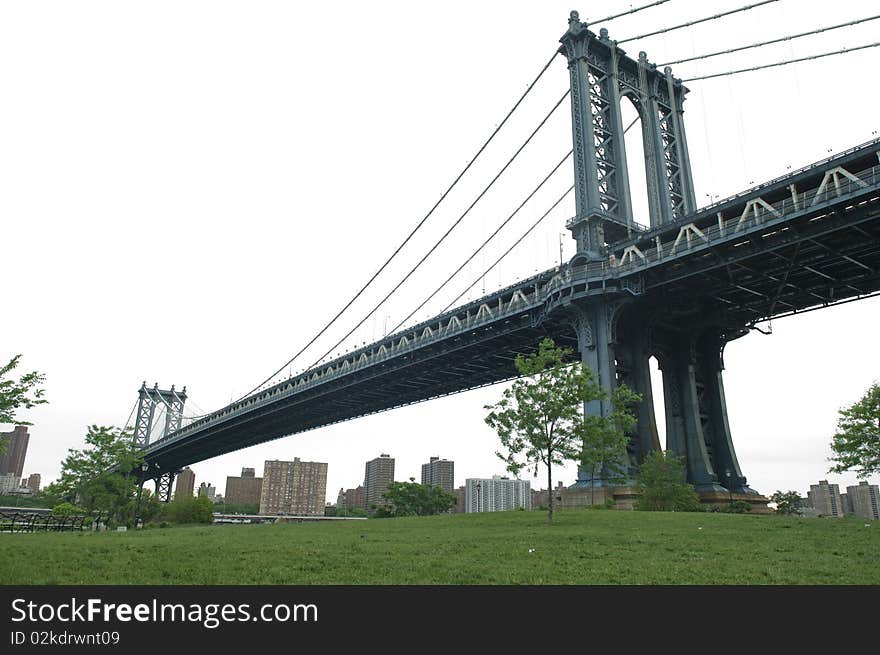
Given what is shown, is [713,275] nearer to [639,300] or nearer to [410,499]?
[639,300]

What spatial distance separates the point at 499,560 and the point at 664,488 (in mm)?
25421

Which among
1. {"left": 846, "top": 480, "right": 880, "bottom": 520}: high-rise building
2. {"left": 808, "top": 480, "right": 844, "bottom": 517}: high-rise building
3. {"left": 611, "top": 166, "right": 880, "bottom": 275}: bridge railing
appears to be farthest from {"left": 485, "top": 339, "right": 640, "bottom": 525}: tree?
{"left": 808, "top": 480, "right": 844, "bottom": 517}: high-rise building

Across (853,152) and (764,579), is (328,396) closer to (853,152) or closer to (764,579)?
(853,152)

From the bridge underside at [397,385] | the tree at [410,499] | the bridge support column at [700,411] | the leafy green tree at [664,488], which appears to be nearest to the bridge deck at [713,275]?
the bridge underside at [397,385]

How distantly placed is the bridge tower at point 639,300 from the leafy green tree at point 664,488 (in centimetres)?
496

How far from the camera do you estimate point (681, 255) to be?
4106cm

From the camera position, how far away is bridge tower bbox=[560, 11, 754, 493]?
153ft

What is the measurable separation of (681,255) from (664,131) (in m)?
25.8

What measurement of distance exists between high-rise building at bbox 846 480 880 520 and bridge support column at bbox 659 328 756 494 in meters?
79.0

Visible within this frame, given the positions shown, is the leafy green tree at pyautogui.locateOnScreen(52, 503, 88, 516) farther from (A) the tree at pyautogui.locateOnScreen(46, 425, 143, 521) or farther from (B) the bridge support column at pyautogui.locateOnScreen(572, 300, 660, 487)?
(B) the bridge support column at pyautogui.locateOnScreen(572, 300, 660, 487)

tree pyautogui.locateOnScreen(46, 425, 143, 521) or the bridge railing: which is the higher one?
the bridge railing

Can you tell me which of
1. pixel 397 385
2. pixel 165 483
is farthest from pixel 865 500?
pixel 165 483

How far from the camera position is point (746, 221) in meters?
38.1

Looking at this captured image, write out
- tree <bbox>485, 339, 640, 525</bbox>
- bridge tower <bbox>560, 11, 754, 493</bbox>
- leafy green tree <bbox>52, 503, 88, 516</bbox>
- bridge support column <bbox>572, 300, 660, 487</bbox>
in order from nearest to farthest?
tree <bbox>485, 339, 640, 525</bbox> < leafy green tree <bbox>52, 503, 88, 516</bbox> < bridge support column <bbox>572, 300, 660, 487</bbox> < bridge tower <bbox>560, 11, 754, 493</bbox>
